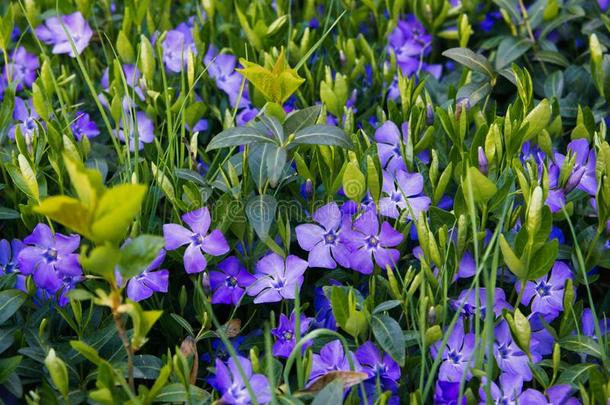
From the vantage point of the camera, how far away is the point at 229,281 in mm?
2008

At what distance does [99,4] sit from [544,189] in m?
1.75

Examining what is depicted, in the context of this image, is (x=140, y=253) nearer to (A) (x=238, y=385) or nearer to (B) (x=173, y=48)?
(A) (x=238, y=385)

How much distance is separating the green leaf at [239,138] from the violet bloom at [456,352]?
0.62 meters

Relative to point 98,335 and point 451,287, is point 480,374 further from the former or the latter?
point 98,335

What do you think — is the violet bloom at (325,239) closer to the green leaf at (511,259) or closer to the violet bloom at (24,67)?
the green leaf at (511,259)

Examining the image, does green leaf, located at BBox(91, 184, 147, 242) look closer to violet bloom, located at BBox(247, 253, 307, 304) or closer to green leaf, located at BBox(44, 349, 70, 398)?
green leaf, located at BBox(44, 349, 70, 398)

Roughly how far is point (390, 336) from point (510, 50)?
1271 mm

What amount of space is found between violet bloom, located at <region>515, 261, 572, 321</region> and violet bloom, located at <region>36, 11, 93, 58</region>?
5.31 ft

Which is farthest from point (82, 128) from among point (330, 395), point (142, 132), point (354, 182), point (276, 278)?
point (330, 395)

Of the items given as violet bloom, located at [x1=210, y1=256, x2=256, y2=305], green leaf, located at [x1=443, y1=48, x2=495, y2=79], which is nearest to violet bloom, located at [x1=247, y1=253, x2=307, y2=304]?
violet bloom, located at [x1=210, y1=256, x2=256, y2=305]

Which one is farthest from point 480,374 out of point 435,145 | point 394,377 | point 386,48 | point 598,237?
point 386,48

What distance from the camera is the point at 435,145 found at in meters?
2.27

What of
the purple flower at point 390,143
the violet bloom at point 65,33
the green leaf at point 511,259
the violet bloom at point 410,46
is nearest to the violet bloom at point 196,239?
the purple flower at point 390,143

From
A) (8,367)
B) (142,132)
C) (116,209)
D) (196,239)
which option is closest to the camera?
(116,209)
